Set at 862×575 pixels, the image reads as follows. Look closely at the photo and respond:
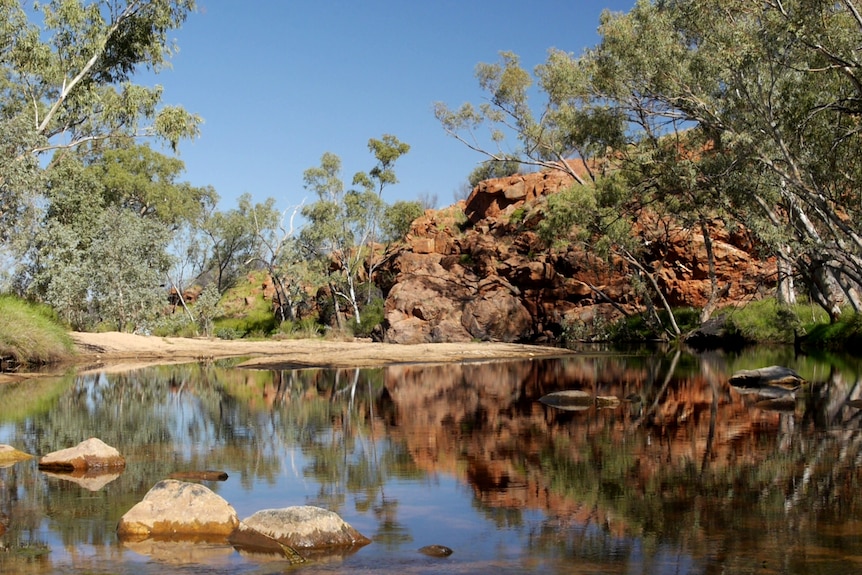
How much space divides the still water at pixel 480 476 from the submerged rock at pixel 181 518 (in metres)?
0.24

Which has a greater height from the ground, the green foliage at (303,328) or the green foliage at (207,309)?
the green foliage at (207,309)

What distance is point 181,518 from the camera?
23.3 feet

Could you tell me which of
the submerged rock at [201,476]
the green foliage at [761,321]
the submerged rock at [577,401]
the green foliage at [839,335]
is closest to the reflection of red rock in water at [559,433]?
the submerged rock at [577,401]

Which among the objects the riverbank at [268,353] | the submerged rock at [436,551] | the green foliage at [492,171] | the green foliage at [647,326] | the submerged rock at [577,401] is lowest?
the submerged rock at [436,551]

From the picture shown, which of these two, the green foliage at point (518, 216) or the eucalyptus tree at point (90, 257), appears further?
the green foliage at point (518, 216)

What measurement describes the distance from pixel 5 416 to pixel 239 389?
635 centimetres

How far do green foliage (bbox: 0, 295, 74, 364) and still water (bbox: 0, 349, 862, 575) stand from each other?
7.78m

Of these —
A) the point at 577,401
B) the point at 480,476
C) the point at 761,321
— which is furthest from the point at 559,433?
the point at 761,321

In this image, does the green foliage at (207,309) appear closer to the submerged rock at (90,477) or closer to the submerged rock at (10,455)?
the submerged rock at (10,455)

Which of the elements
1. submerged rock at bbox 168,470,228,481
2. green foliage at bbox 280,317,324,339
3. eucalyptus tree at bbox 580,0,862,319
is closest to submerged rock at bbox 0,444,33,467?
submerged rock at bbox 168,470,228,481

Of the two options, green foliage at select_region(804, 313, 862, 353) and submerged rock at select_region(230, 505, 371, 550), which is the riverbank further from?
submerged rock at select_region(230, 505, 371, 550)

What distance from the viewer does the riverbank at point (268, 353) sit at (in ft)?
99.3

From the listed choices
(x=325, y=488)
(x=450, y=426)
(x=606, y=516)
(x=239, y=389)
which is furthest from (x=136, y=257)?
(x=606, y=516)

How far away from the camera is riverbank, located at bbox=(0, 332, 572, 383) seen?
3028cm
